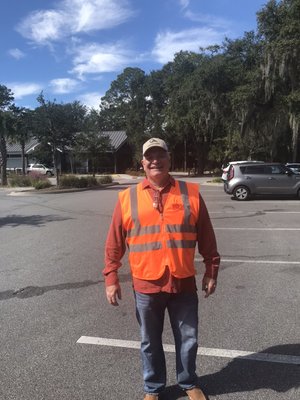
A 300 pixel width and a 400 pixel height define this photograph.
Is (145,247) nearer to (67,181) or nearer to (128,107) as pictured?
(67,181)

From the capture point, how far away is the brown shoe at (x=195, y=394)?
10.5 ft

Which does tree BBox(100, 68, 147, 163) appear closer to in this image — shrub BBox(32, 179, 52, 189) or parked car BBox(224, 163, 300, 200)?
shrub BBox(32, 179, 52, 189)

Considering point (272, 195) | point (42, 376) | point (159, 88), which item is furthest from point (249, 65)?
point (42, 376)

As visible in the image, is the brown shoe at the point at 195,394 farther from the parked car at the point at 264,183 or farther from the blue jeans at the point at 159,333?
the parked car at the point at 264,183

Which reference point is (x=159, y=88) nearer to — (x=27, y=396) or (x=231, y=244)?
(x=231, y=244)

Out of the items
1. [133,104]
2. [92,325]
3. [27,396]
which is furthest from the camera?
[133,104]

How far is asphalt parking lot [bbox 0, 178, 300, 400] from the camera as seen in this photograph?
3486mm

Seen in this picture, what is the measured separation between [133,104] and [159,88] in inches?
232

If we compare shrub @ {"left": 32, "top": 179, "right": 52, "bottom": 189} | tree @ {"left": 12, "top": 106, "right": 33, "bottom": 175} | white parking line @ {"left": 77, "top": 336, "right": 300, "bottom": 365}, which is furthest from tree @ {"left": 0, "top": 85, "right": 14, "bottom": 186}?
white parking line @ {"left": 77, "top": 336, "right": 300, "bottom": 365}

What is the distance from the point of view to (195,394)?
3203mm

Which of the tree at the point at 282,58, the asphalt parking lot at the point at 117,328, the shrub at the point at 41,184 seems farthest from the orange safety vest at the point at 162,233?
the shrub at the point at 41,184

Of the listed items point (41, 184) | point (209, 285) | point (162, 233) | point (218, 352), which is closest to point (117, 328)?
point (218, 352)

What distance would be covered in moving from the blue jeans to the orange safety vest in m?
0.18

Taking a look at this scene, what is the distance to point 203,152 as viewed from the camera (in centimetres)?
5184
